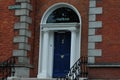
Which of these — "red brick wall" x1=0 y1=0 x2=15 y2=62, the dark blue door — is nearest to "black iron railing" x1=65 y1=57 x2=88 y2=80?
the dark blue door

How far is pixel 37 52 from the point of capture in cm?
1919

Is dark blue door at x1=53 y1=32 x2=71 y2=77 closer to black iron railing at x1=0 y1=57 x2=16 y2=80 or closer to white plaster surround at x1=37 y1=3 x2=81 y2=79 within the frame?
white plaster surround at x1=37 y1=3 x2=81 y2=79

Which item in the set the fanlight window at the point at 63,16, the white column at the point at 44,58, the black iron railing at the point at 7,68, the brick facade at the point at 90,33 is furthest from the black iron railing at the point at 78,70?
the black iron railing at the point at 7,68

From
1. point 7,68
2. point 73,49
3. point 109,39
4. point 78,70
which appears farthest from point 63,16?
point 7,68

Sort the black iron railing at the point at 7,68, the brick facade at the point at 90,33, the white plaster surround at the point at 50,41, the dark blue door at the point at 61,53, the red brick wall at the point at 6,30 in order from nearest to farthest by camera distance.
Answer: the brick facade at the point at 90,33, the black iron railing at the point at 7,68, the white plaster surround at the point at 50,41, the red brick wall at the point at 6,30, the dark blue door at the point at 61,53

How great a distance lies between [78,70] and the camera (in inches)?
674

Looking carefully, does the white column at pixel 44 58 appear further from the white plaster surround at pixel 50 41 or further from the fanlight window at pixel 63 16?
the fanlight window at pixel 63 16

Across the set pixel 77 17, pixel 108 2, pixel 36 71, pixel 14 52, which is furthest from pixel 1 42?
pixel 108 2

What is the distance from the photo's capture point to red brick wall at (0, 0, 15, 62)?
1877 cm

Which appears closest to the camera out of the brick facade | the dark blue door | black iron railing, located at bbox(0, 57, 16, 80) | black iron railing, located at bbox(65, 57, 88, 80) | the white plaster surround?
black iron railing, located at bbox(65, 57, 88, 80)

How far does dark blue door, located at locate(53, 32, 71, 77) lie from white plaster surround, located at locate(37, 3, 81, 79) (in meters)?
0.20

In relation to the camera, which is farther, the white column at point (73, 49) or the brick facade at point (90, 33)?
the white column at point (73, 49)

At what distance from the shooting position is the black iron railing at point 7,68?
1814 cm

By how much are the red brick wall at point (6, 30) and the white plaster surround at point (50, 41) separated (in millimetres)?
1474
